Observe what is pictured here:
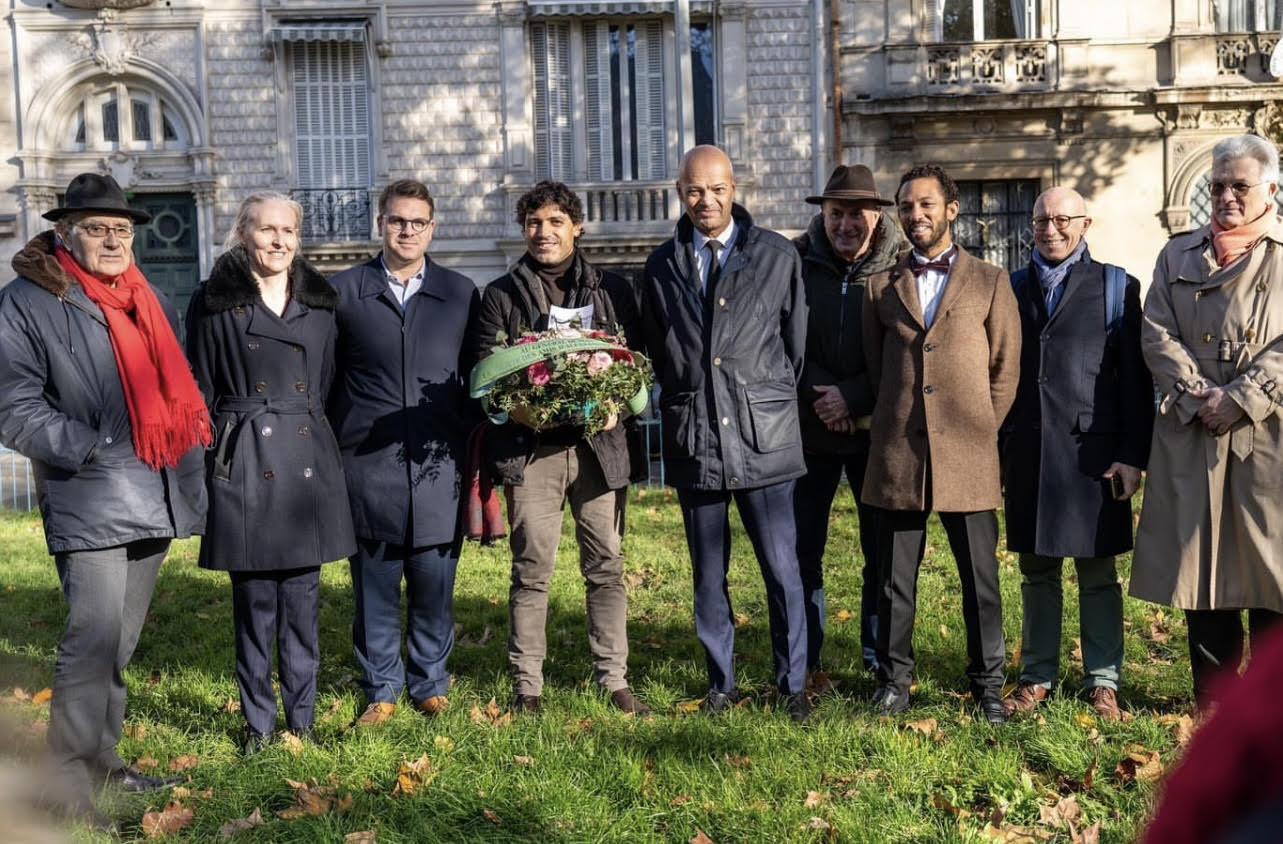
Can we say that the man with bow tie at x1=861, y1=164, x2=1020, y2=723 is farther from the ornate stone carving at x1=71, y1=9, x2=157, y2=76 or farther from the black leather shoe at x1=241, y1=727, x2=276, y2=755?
the ornate stone carving at x1=71, y1=9, x2=157, y2=76

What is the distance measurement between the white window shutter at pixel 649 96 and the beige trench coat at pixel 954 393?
16774 mm

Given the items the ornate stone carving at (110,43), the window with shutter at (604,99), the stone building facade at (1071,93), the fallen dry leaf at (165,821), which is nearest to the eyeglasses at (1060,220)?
the fallen dry leaf at (165,821)

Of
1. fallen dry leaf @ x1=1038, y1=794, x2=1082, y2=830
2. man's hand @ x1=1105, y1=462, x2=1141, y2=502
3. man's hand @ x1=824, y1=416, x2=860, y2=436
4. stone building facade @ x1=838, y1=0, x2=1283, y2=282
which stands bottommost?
fallen dry leaf @ x1=1038, y1=794, x2=1082, y2=830

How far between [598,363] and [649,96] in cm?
1751

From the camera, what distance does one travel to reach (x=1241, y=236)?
202 inches

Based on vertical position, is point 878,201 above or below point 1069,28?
below

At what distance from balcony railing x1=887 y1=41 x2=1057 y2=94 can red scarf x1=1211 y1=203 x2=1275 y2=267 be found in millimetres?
16701

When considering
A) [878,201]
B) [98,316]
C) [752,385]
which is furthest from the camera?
[878,201]

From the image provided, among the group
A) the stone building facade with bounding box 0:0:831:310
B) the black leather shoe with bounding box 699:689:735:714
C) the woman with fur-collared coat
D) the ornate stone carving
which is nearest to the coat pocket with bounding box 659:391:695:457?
the black leather shoe with bounding box 699:689:735:714

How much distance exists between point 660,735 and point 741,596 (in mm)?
2983

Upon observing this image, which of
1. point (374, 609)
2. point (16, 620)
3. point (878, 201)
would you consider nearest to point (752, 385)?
point (878, 201)

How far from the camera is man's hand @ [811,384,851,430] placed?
6086mm

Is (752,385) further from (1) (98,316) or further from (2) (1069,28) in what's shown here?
(2) (1069,28)

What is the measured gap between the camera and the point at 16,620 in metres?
8.07
